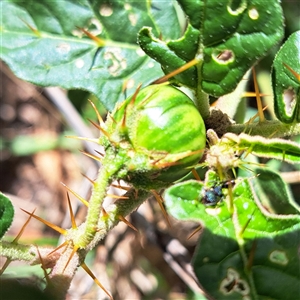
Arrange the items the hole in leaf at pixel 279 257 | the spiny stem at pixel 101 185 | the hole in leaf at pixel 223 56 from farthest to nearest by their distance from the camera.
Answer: the hole in leaf at pixel 279 257
the hole in leaf at pixel 223 56
the spiny stem at pixel 101 185

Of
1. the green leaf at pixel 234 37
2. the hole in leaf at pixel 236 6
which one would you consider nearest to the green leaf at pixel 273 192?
the green leaf at pixel 234 37

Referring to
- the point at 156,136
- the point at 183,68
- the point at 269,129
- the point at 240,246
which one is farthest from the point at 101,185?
the point at 269,129

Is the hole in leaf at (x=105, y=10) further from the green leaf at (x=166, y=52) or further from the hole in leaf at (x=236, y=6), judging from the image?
the hole in leaf at (x=236, y=6)

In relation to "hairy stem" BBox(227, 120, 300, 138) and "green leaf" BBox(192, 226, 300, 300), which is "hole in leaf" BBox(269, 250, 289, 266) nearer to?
"green leaf" BBox(192, 226, 300, 300)

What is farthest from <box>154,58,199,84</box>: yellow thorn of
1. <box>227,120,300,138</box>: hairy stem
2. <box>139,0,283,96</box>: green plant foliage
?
<box>227,120,300,138</box>: hairy stem

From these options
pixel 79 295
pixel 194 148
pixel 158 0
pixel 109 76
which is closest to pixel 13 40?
pixel 109 76

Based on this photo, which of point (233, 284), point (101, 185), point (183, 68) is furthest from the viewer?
point (233, 284)

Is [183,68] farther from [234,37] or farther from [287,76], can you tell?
[287,76]
